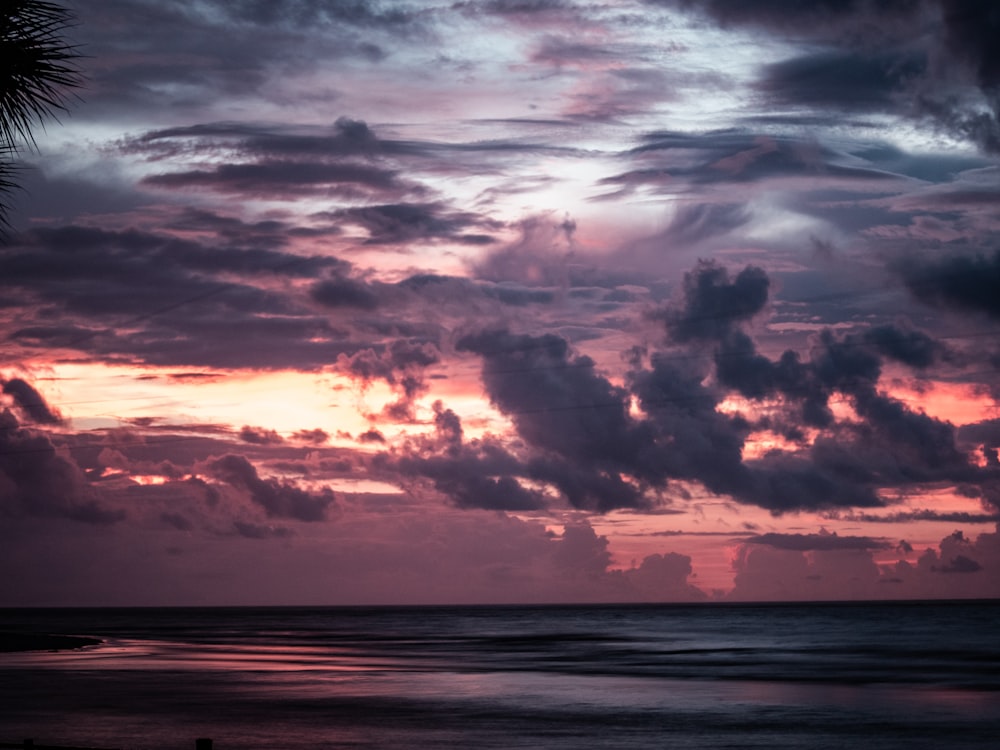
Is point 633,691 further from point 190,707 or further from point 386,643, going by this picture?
point 386,643

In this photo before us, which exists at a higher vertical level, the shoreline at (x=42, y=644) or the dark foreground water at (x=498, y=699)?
the dark foreground water at (x=498, y=699)

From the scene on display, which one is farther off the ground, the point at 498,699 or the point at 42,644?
the point at 498,699

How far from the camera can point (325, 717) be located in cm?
4441

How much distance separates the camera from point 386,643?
123 meters

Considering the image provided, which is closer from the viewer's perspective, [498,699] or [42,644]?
[498,699]

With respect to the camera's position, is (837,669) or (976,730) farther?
(837,669)

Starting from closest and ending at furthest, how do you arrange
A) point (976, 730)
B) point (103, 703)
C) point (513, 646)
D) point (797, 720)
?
point (976, 730) < point (797, 720) < point (103, 703) < point (513, 646)

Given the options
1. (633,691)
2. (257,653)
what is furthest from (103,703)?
(257,653)

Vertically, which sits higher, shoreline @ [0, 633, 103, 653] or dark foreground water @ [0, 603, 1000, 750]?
dark foreground water @ [0, 603, 1000, 750]

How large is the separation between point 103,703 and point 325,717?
1100 centimetres

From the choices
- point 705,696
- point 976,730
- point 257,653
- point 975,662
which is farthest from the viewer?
point 257,653

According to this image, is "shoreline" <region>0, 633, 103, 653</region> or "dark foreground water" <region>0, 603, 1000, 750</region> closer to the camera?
"dark foreground water" <region>0, 603, 1000, 750</region>

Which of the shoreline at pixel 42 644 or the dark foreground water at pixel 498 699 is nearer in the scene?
the dark foreground water at pixel 498 699

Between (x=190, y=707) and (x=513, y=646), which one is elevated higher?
(x=190, y=707)
